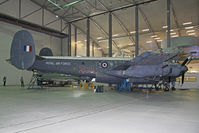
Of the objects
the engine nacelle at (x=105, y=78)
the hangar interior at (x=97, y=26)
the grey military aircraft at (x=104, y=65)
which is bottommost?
the engine nacelle at (x=105, y=78)

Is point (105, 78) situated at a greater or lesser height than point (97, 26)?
lesser

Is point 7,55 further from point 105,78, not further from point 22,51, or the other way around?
point 105,78

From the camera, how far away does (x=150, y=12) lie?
21766mm

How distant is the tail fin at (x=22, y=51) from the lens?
10477mm

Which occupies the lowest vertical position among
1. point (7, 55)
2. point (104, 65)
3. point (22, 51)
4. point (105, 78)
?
point (105, 78)

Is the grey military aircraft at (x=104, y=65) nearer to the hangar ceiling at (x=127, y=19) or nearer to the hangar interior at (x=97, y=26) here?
the hangar interior at (x=97, y=26)

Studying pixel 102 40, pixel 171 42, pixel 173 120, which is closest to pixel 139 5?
pixel 171 42

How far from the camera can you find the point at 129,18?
2364cm

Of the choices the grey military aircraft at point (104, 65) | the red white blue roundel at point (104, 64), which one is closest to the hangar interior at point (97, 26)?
the grey military aircraft at point (104, 65)

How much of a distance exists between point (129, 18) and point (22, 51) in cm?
1773

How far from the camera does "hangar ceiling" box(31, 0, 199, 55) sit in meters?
20.8

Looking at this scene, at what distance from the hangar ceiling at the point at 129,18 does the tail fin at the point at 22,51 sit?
11.9 metres

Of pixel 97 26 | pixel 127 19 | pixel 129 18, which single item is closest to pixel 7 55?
pixel 97 26

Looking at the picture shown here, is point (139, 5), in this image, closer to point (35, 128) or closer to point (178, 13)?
point (178, 13)
